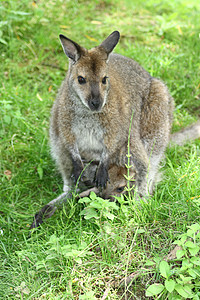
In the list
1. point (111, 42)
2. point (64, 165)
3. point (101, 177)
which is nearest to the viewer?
point (111, 42)

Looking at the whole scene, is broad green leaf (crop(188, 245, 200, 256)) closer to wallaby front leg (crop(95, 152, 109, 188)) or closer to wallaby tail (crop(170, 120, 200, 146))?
wallaby front leg (crop(95, 152, 109, 188))

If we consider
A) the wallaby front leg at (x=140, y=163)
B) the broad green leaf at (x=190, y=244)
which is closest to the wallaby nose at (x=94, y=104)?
the wallaby front leg at (x=140, y=163)

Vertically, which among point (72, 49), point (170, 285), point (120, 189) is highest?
point (72, 49)

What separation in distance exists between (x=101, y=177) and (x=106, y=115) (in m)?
0.55

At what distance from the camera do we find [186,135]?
13.5 feet

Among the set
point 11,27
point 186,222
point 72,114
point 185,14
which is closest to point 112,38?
point 72,114

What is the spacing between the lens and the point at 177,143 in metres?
4.11

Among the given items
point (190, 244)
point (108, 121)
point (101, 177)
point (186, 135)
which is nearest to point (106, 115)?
point (108, 121)

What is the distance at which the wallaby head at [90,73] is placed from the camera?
3029mm

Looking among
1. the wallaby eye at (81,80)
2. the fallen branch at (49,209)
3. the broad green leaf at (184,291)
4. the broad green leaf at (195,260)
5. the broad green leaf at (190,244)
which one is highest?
the wallaby eye at (81,80)

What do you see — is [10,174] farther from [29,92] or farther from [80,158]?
[29,92]

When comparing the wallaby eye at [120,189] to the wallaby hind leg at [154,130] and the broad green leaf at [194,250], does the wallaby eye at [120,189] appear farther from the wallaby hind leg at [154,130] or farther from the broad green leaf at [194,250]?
the broad green leaf at [194,250]

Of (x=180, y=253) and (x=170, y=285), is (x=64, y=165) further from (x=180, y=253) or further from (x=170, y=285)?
(x=170, y=285)

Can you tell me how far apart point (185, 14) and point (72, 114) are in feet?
12.2
